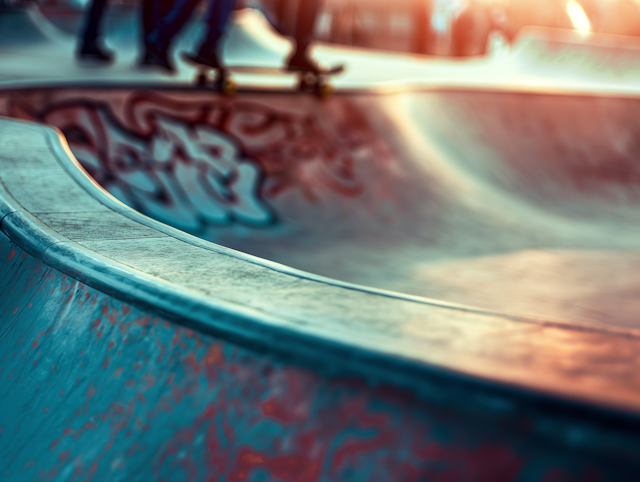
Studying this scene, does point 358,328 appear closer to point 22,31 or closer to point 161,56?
point 161,56

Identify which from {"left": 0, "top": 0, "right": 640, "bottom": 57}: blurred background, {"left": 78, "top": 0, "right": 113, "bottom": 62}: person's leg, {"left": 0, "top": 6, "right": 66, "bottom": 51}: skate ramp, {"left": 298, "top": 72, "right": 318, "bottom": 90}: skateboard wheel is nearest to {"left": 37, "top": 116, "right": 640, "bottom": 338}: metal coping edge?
{"left": 298, "top": 72, "right": 318, "bottom": 90}: skateboard wheel

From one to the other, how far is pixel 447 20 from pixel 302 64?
14.8 m

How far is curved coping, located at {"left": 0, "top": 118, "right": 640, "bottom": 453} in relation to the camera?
74cm

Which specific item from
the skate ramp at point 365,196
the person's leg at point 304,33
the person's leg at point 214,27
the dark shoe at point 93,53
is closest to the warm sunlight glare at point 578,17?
the skate ramp at point 365,196

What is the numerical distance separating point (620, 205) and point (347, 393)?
25.7 ft

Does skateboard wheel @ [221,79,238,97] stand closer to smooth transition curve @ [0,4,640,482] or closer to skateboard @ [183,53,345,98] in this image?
skateboard @ [183,53,345,98]

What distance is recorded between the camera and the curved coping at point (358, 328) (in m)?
0.74

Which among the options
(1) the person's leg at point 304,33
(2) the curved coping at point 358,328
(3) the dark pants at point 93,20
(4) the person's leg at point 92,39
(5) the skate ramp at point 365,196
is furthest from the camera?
(4) the person's leg at point 92,39

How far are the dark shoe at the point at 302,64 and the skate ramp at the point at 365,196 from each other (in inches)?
12.8

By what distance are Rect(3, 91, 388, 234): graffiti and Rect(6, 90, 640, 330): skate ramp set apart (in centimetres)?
1

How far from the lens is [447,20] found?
19.2 m

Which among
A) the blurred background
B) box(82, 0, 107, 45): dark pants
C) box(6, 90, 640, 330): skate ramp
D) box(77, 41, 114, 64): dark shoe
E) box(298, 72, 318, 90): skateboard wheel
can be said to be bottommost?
the blurred background

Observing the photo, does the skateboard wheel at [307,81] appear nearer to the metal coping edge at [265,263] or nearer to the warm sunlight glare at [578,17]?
the metal coping edge at [265,263]

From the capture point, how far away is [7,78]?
4.81 meters
